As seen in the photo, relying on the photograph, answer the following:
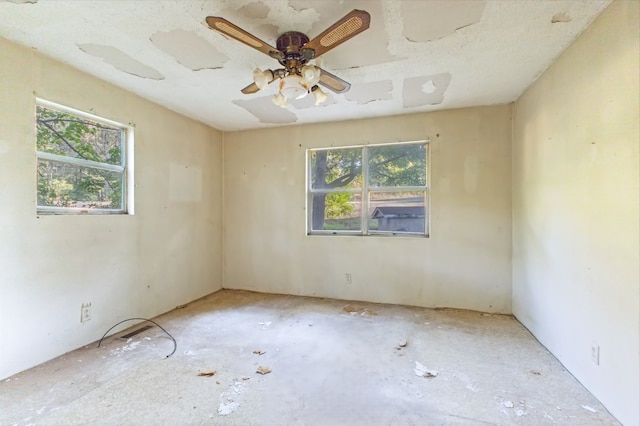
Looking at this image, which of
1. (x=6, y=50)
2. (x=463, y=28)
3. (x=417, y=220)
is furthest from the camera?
(x=417, y=220)

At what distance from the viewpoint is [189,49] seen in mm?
2186

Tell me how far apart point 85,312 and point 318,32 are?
2.97 m

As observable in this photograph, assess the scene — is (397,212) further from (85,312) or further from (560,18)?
(85,312)

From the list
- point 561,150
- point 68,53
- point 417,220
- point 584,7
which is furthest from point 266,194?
point 584,7

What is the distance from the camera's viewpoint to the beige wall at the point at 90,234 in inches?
83.4

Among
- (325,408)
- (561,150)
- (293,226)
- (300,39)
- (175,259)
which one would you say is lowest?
(325,408)

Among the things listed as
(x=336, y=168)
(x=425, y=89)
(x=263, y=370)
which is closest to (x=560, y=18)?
(x=425, y=89)

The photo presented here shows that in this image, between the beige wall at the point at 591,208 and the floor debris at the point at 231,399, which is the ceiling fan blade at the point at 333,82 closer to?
the beige wall at the point at 591,208

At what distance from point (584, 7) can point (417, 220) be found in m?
2.41

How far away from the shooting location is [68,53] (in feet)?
7.41

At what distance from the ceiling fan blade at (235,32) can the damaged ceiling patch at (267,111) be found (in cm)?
134

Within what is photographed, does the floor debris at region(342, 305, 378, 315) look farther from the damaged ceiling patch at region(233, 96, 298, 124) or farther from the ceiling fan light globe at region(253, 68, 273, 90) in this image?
the ceiling fan light globe at region(253, 68, 273, 90)

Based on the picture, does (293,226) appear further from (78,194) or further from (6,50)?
(6,50)

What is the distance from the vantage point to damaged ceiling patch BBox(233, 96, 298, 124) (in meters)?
3.23
